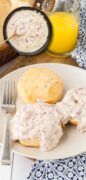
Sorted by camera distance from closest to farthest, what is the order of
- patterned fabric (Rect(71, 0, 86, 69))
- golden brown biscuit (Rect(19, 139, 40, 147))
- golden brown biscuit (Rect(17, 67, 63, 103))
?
golden brown biscuit (Rect(19, 139, 40, 147)), golden brown biscuit (Rect(17, 67, 63, 103)), patterned fabric (Rect(71, 0, 86, 69))

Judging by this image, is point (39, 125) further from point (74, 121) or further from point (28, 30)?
point (28, 30)

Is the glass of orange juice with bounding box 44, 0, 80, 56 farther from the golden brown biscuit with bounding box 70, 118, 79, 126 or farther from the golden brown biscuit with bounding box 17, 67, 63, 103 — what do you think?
Result: the golden brown biscuit with bounding box 70, 118, 79, 126

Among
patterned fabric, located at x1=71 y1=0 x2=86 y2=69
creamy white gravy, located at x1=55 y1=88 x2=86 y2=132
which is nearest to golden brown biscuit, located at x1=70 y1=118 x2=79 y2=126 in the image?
creamy white gravy, located at x1=55 y1=88 x2=86 y2=132

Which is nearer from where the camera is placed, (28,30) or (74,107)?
(74,107)

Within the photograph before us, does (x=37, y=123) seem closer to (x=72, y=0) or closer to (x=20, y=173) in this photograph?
(x=20, y=173)

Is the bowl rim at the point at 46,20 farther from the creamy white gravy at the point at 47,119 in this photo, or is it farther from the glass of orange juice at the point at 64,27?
the creamy white gravy at the point at 47,119

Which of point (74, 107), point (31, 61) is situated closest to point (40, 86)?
point (74, 107)

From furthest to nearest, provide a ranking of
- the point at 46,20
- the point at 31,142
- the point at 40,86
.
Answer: the point at 46,20 < the point at 40,86 < the point at 31,142

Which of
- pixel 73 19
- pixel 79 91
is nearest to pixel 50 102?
pixel 79 91
